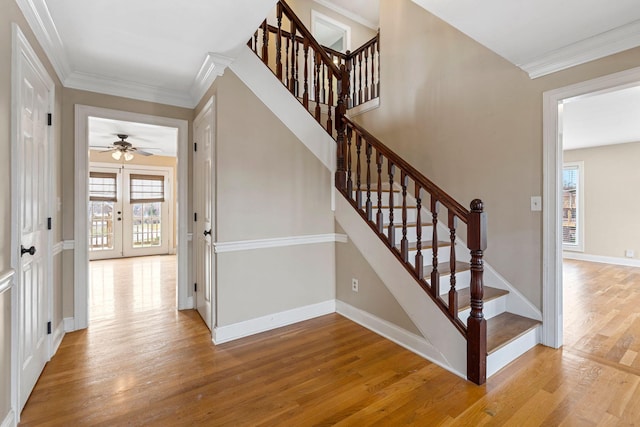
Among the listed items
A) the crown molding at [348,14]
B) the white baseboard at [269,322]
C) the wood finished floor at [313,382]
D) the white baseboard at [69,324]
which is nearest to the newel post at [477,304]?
the wood finished floor at [313,382]

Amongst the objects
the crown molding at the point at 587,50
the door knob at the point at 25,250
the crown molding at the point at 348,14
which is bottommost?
the door knob at the point at 25,250

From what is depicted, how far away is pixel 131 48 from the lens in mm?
2404

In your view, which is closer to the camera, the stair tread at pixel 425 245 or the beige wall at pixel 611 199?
the stair tread at pixel 425 245

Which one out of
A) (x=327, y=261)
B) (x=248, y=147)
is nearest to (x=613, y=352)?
(x=327, y=261)

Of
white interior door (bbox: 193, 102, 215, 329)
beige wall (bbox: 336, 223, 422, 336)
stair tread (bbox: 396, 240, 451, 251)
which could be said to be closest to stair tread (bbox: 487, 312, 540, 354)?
beige wall (bbox: 336, 223, 422, 336)

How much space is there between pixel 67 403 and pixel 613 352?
3.85 metres

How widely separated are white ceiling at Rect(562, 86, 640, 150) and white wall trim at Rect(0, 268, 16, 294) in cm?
422

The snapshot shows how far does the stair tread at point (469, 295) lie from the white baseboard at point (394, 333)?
1.31ft

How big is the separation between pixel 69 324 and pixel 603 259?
8.58 meters

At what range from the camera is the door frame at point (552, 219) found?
2467 mm

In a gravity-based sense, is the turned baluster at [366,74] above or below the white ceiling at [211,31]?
above

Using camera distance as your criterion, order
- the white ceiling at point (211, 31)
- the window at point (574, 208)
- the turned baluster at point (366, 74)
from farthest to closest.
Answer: the window at point (574, 208), the turned baluster at point (366, 74), the white ceiling at point (211, 31)

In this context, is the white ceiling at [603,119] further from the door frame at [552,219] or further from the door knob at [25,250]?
the door knob at [25,250]

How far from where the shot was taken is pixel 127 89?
10.1 ft
